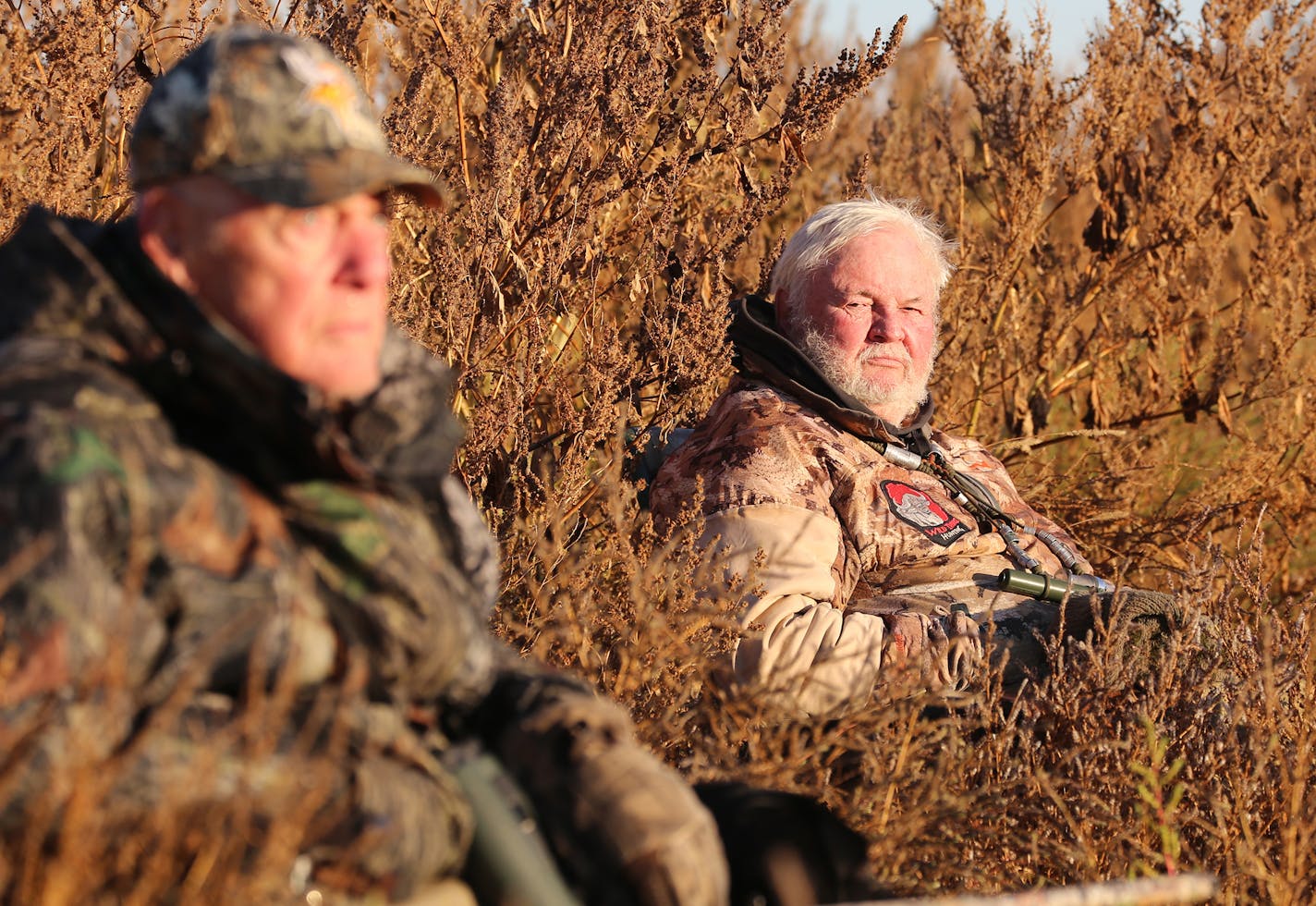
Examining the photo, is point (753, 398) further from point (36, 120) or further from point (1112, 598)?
point (36, 120)

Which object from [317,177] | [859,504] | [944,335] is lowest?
[859,504]

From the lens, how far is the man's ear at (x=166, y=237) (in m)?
1.81

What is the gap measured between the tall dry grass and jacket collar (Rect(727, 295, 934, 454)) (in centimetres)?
12

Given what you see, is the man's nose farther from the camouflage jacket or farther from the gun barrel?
the gun barrel

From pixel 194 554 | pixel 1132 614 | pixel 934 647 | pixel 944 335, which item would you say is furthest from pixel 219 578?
pixel 944 335

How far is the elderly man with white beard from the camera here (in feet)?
10.7

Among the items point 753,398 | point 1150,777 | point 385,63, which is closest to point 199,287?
point 1150,777

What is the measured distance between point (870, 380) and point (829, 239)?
1.46ft

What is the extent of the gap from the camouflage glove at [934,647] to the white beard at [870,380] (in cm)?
84

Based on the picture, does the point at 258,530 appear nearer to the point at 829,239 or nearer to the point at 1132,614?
the point at 1132,614

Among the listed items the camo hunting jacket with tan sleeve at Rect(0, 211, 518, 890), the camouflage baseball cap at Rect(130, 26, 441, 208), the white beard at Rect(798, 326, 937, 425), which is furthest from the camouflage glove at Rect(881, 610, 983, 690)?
the camouflage baseball cap at Rect(130, 26, 441, 208)

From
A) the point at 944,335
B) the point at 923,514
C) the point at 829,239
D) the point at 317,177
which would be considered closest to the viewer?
A: the point at 317,177

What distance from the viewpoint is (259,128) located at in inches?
70.1

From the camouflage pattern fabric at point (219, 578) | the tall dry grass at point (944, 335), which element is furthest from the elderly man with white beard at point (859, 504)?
the camouflage pattern fabric at point (219, 578)
